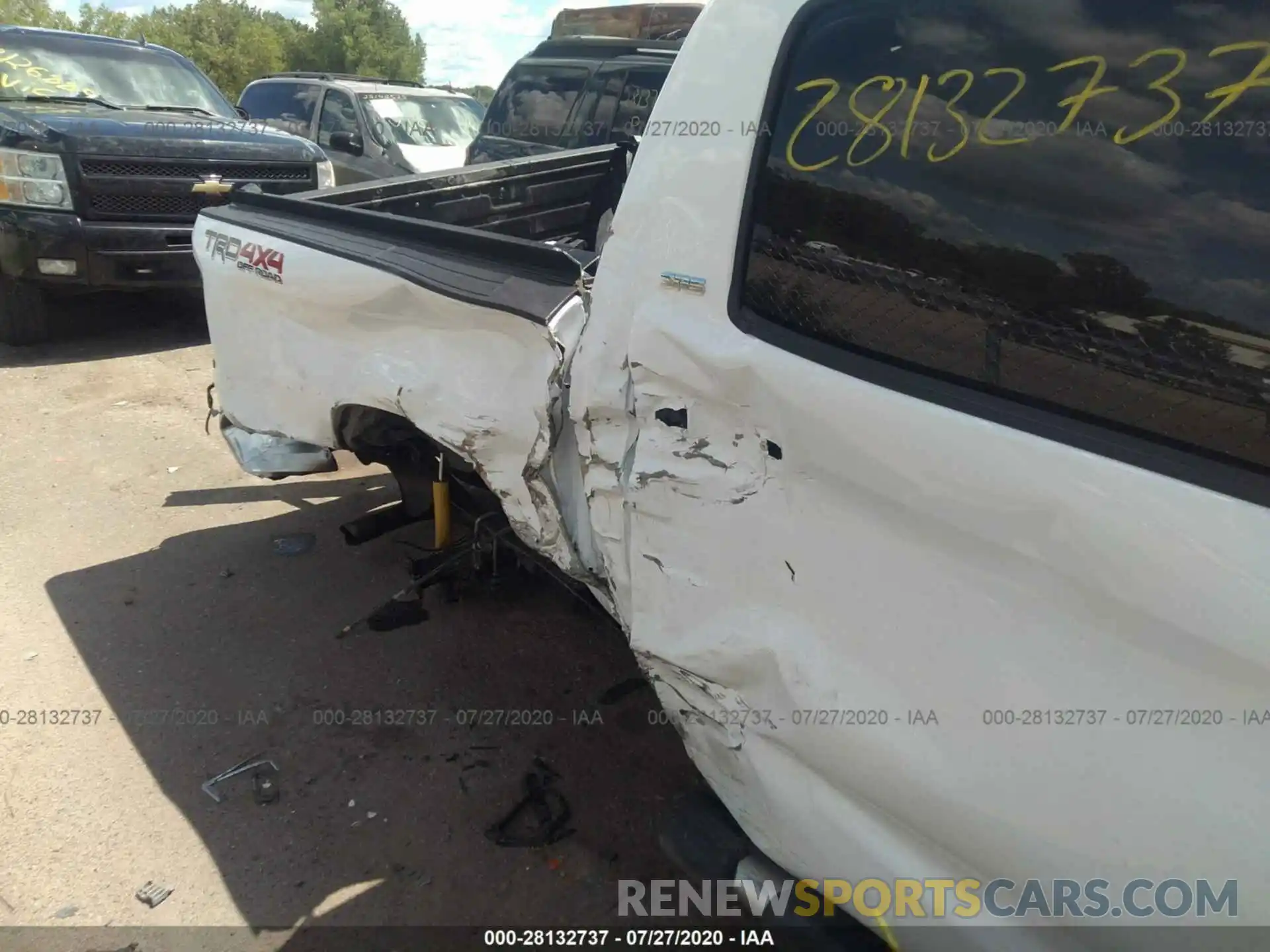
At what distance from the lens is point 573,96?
23.8 feet

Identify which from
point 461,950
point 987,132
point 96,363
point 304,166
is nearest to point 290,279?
point 461,950

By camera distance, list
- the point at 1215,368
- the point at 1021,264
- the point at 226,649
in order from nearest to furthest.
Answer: the point at 1215,368, the point at 1021,264, the point at 226,649

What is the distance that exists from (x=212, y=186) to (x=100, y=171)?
0.68m

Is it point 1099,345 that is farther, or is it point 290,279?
point 290,279

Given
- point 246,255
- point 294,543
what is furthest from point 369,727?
point 246,255

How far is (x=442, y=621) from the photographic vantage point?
354cm

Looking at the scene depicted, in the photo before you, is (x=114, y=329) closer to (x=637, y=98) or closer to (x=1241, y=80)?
(x=637, y=98)

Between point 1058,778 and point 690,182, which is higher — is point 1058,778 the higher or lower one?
the lower one

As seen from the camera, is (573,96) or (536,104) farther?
(536,104)

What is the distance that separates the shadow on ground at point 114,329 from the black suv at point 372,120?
2287mm

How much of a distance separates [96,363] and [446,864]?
5.29m

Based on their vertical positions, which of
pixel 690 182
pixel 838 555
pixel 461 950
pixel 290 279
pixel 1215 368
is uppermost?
pixel 690 182

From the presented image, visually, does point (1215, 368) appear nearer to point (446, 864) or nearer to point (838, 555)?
point (838, 555)

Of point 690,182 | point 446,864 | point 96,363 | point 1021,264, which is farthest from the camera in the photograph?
point 96,363
